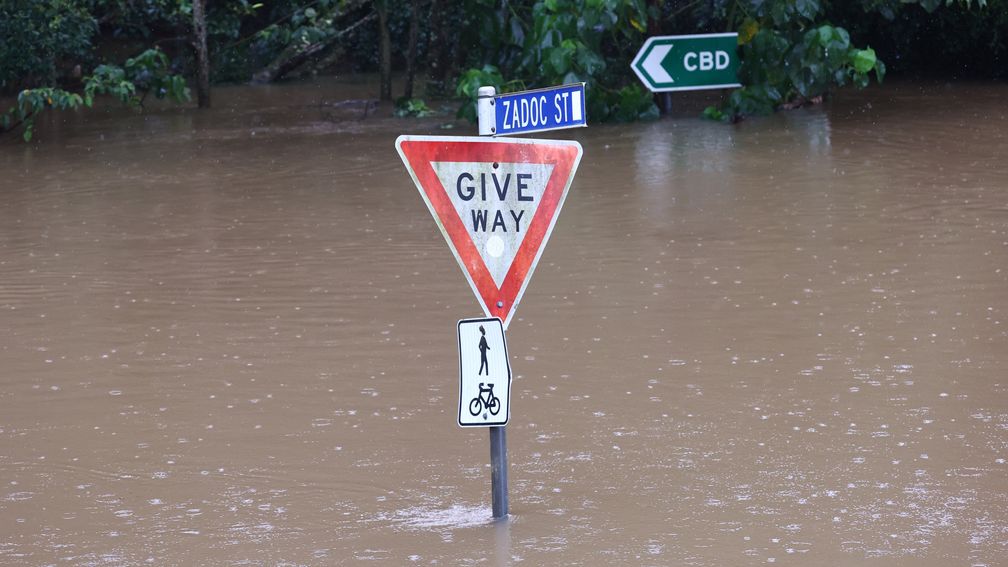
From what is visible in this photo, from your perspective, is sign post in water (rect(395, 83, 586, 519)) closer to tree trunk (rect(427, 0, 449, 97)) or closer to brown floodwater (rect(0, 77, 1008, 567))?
brown floodwater (rect(0, 77, 1008, 567))

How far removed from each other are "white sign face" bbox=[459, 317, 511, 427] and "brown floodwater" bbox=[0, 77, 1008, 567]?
1.51 feet

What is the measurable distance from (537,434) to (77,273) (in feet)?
15.7

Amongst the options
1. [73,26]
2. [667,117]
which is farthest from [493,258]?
[73,26]

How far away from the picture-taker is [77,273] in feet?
32.7

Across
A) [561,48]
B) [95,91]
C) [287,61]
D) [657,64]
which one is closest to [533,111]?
[657,64]

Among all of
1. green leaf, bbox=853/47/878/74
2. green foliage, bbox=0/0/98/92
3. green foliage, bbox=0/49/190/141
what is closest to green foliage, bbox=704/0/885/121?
green leaf, bbox=853/47/878/74

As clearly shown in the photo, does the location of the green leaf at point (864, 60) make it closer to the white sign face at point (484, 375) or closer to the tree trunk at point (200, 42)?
the tree trunk at point (200, 42)

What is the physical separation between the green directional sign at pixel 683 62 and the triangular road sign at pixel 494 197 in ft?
25.8

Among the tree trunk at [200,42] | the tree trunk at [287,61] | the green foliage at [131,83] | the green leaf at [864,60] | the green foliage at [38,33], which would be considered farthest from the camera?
the tree trunk at [287,61]

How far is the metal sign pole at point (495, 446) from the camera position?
4980 mm

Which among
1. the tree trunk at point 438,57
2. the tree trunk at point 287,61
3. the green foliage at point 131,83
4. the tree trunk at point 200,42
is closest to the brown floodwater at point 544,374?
the green foliage at point 131,83

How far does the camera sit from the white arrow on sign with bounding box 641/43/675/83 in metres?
12.8

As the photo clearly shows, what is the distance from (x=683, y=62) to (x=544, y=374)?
6.86 meters

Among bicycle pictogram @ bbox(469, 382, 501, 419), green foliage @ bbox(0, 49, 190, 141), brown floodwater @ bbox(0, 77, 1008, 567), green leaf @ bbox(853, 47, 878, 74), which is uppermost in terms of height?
green leaf @ bbox(853, 47, 878, 74)
